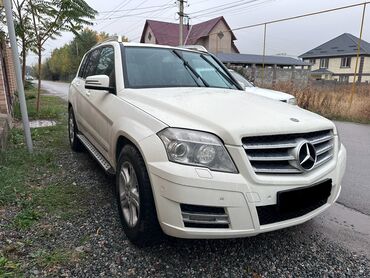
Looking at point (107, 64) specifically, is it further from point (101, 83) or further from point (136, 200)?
point (136, 200)

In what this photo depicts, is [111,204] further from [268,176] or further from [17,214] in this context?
[268,176]

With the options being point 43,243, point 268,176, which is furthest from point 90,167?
point 268,176

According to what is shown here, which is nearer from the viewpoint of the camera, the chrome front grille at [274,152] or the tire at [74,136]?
the chrome front grille at [274,152]

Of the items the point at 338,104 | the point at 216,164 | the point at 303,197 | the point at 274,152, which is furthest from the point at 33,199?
the point at 338,104

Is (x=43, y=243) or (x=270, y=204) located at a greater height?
(x=270, y=204)

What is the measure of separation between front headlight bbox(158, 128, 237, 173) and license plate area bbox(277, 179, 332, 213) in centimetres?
41

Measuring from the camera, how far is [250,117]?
241 cm

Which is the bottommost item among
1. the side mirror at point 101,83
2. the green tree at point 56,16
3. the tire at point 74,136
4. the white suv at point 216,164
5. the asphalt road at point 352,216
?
the asphalt road at point 352,216

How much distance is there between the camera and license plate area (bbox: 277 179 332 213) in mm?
2232

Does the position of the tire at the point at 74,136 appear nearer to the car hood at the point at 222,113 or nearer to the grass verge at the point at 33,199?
the grass verge at the point at 33,199

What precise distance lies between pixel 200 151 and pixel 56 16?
7921 mm

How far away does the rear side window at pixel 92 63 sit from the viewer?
14.9ft

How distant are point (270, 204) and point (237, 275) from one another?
1.97 ft

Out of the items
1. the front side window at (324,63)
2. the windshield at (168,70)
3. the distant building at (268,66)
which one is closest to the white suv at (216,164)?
the windshield at (168,70)
